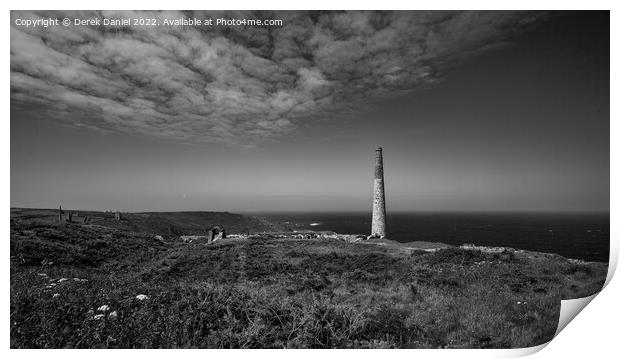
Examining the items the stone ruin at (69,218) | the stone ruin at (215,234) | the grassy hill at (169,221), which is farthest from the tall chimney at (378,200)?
the stone ruin at (69,218)

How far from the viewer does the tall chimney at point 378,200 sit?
26484 mm

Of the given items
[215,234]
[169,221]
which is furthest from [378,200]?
[169,221]

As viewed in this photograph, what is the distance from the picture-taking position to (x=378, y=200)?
26547mm

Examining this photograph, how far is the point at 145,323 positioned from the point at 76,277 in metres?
5.30

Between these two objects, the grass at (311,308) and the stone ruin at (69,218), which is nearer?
the grass at (311,308)

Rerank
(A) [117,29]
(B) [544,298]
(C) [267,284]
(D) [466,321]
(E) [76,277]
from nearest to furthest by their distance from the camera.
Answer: (D) [466,321]
(B) [544,298]
(A) [117,29]
(E) [76,277]
(C) [267,284]

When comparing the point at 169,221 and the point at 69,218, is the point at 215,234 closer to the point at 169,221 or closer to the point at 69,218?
the point at 69,218

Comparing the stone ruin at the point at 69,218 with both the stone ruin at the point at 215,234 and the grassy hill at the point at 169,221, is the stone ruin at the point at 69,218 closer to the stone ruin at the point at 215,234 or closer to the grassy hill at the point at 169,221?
the grassy hill at the point at 169,221

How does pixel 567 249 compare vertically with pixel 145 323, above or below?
below

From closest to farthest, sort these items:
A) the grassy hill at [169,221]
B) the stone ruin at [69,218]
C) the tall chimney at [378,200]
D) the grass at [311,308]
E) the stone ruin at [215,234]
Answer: the grass at [311,308] < the tall chimney at [378,200] < the stone ruin at [215,234] < the stone ruin at [69,218] < the grassy hill at [169,221]

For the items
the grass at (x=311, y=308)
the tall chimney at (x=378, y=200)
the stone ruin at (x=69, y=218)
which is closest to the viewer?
the grass at (x=311, y=308)
